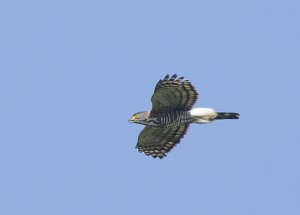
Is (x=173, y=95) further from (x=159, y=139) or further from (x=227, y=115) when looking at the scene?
(x=159, y=139)

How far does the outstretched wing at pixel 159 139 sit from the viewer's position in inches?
1379

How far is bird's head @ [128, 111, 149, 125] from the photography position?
33.5 metres

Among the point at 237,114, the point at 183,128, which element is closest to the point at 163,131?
the point at 183,128

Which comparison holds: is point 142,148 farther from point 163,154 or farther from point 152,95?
point 152,95

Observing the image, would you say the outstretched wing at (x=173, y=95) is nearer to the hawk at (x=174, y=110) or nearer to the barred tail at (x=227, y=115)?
the hawk at (x=174, y=110)

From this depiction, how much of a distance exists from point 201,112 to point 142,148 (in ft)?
11.6

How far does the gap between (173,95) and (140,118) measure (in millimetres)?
1376

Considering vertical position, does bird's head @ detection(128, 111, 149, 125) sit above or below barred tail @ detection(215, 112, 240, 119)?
below

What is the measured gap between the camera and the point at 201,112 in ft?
109

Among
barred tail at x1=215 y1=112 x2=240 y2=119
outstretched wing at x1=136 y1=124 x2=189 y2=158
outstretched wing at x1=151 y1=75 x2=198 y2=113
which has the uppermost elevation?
outstretched wing at x1=151 y1=75 x2=198 y2=113

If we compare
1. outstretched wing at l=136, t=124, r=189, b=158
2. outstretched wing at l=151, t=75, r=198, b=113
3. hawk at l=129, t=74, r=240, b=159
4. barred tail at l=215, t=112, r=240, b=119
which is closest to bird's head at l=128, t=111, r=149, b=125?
hawk at l=129, t=74, r=240, b=159

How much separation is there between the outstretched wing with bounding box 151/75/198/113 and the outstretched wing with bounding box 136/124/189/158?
165 cm

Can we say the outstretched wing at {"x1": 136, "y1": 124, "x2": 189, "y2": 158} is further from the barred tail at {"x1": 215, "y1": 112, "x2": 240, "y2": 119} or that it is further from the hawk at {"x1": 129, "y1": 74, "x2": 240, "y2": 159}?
the barred tail at {"x1": 215, "y1": 112, "x2": 240, "y2": 119}

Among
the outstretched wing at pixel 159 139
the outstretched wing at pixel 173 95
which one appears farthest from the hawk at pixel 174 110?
the outstretched wing at pixel 159 139
